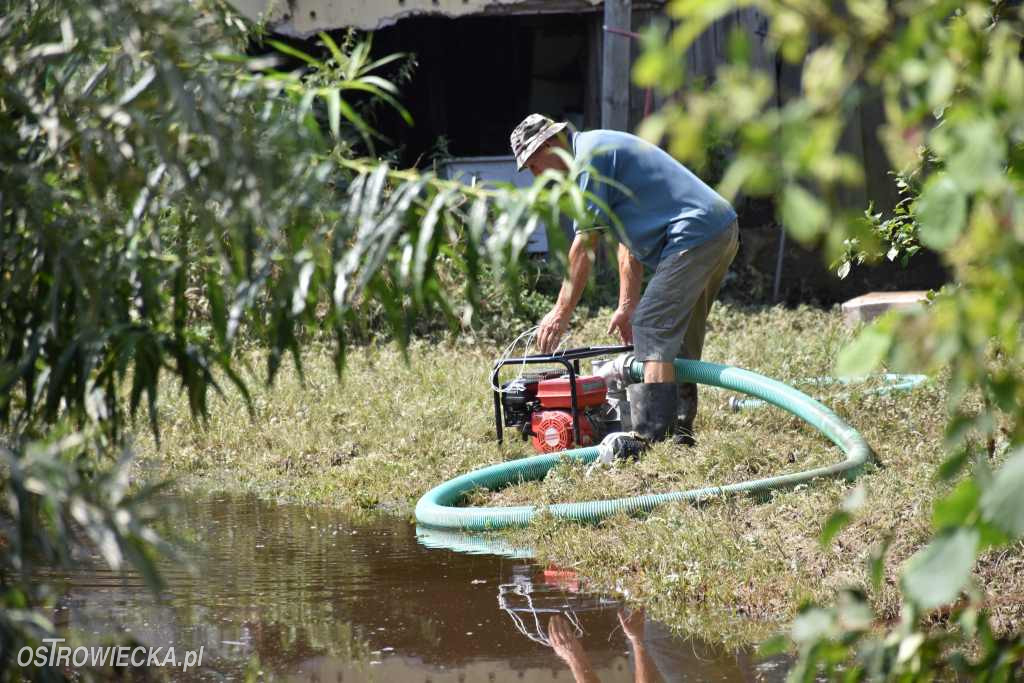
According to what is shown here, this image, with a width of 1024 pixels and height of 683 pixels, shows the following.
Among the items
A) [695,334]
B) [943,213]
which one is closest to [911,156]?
[943,213]

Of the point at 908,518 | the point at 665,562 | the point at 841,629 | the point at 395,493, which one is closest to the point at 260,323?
the point at 841,629

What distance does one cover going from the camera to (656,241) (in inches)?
253

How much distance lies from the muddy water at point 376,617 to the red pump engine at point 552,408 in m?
1.21

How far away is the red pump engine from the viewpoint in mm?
6684

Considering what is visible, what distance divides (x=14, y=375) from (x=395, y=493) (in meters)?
4.08

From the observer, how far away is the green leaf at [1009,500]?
1.32 m

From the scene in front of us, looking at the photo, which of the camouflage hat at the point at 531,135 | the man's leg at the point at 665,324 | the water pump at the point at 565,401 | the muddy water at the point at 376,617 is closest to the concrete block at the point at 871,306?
the water pump at the point at 565,401

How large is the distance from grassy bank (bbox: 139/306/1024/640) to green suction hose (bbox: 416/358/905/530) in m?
0.11

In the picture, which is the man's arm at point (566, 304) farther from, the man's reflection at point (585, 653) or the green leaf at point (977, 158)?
the green leaf at point (977, 158)

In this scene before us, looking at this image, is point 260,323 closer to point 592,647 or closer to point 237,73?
point 237,73

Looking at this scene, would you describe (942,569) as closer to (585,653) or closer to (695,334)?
(585,653)

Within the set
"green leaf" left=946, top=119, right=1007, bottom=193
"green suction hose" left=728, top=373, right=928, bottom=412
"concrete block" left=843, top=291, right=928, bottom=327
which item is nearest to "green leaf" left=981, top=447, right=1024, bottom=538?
"green leaf" left=946, top=119, right=1007, bottom=193

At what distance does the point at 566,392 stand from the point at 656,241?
3.12 feet

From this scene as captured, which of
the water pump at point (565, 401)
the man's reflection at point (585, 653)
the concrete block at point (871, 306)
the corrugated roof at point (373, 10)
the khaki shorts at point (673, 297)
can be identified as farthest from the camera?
the corrugated roof at point (373, 10)
